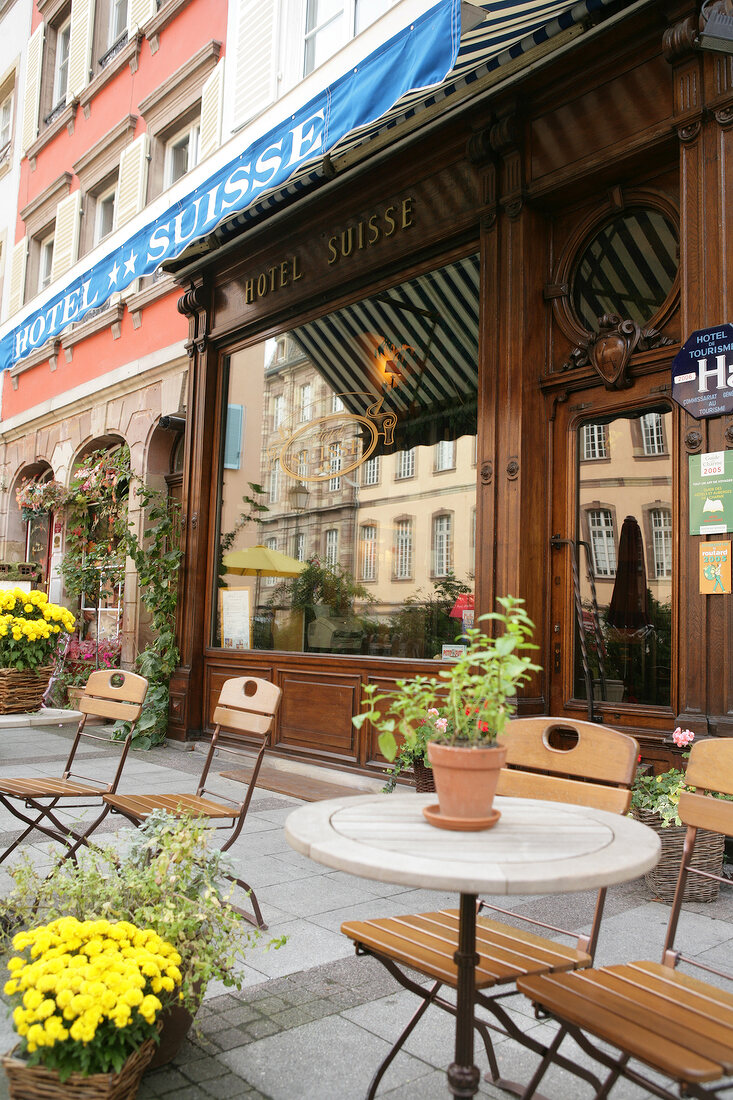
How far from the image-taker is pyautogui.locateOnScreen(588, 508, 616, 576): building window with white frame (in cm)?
545

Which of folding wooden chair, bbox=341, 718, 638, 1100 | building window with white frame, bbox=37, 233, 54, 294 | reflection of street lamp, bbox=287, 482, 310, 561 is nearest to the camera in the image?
folding wooden chair, bbox=341, 718, 638, 1100

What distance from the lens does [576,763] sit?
2.71 metres

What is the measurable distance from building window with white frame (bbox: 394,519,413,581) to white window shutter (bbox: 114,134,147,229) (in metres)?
7.07

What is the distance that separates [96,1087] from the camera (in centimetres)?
210

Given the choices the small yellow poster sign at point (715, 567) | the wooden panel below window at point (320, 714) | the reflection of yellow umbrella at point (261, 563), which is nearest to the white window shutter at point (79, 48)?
the reflection of yellow umbrella at point (261, 563)

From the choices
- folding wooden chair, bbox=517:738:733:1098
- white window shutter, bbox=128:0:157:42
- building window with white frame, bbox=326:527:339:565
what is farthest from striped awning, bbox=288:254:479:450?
white window shutter, bbox=128:0:157:42

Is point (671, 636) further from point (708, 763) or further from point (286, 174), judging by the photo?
point (286, 174)

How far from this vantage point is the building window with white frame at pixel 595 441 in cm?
559

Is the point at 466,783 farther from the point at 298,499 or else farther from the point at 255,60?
the point at 255,60

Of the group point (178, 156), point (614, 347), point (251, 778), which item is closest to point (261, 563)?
point (614, 347)

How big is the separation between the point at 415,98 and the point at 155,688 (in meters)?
5.66

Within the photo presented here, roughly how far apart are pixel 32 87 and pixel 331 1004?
16.5 meters

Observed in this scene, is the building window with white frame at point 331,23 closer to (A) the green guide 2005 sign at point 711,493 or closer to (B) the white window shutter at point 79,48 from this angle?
(A) the green guide 2005 sign at point 711,493

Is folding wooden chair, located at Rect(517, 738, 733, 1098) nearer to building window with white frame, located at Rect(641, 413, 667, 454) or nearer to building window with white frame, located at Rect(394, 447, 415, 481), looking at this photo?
building window with white frame, located at Rect(641, 413, 667, 454)
